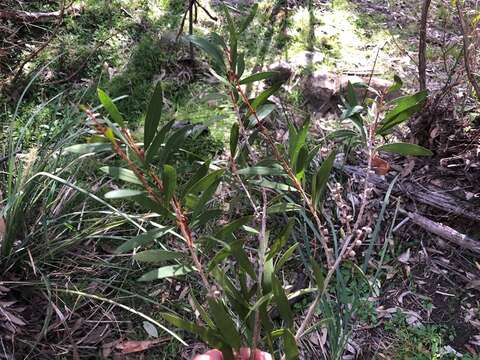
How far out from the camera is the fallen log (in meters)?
2.47

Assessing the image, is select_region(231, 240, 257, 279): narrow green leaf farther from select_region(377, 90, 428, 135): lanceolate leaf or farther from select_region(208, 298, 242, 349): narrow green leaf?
select_region(377, 90, 428, 135): lanceolate leaf

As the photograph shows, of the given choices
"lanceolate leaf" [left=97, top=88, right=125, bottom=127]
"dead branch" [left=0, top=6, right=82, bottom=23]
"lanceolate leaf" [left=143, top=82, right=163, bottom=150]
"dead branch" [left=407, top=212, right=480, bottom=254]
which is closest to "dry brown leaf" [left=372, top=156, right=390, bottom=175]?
"dead branch" [left=407, top=212, right=480, bottom=254]

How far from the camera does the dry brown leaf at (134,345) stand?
2006mm

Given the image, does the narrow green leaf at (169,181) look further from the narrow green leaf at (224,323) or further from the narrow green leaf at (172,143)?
the narrow green leaf at (224,323)

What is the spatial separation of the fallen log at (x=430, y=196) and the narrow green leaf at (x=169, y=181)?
150 cm

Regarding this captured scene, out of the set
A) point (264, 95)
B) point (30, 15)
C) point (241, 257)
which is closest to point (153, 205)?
point (241, 257)

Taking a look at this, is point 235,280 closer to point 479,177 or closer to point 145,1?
point 479,177

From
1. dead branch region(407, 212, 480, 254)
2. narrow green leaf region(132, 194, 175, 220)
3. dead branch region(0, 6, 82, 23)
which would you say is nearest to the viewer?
narrow green leaf region(132, 194, 175, 220)

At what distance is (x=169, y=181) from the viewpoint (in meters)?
1.14

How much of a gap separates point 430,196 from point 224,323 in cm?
165

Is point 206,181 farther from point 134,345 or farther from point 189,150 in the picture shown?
point 189,150

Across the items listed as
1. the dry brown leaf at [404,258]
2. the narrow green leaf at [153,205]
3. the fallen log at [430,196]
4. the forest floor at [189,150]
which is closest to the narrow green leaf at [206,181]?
the narrow green leaf at [153,205]

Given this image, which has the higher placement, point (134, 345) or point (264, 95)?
point (264, 95)

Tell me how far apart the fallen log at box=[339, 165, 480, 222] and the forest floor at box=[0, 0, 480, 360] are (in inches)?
0.4
